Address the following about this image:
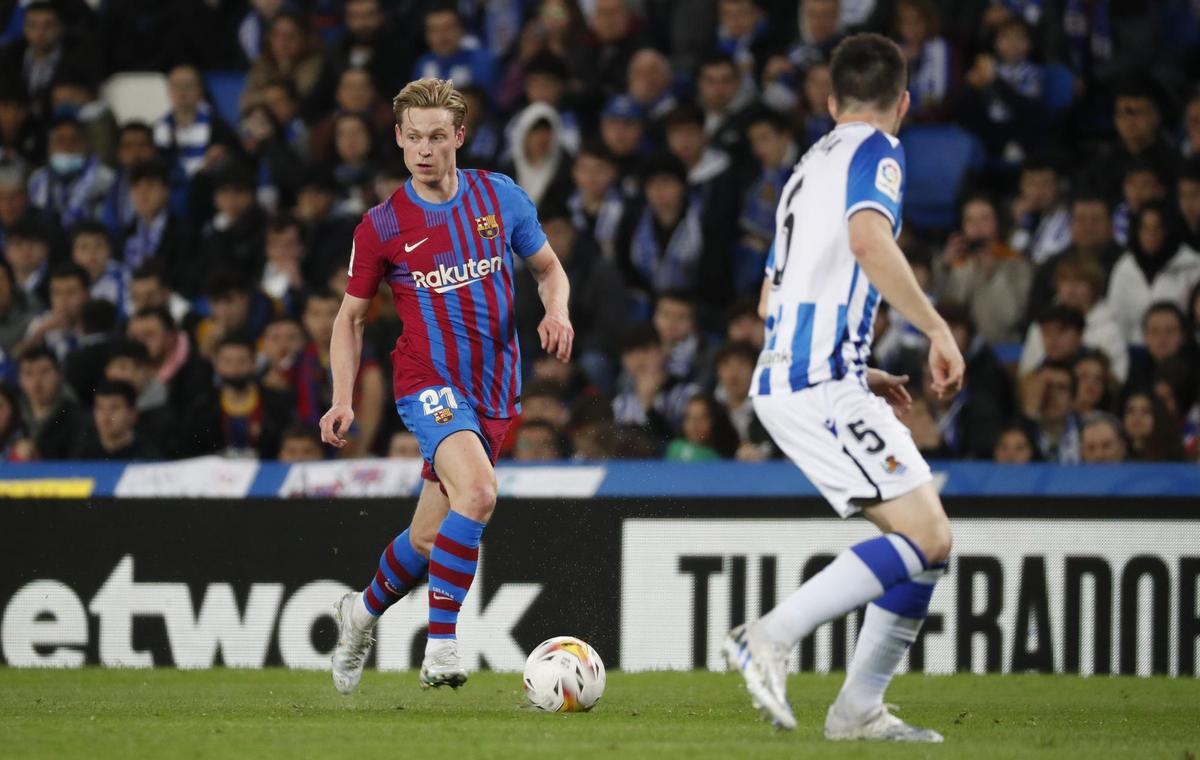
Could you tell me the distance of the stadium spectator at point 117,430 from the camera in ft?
38.4

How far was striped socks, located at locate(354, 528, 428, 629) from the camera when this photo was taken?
798 centimetres

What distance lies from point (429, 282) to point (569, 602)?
2931 millimetres

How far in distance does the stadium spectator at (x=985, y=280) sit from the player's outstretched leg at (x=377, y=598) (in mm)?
5485

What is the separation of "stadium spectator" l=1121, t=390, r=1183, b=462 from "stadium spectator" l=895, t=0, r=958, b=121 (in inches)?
147

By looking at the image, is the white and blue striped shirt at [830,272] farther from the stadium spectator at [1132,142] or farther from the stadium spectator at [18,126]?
the stadium spectator at [18,126]

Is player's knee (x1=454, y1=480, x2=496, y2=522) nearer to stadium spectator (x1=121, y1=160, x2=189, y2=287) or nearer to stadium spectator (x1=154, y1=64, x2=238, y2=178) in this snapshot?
stadium spectator (x1=121, y1=160, x2=189, y2=287)

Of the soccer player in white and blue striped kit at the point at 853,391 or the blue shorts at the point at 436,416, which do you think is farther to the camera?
the blue shorts at the point at 436,416

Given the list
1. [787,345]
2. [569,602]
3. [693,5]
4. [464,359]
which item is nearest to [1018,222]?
[693,5]

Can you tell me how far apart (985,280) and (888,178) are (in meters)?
6.58

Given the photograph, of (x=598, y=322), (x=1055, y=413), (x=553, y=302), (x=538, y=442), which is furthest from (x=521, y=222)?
(x=598, y=322)

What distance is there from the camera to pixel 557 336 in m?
7.44

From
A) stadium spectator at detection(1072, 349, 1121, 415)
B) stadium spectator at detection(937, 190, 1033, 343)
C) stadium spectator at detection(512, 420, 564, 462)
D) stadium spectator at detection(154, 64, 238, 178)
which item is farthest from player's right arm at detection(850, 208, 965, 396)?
stadium spectator at detection(154, 64, 238, 178)

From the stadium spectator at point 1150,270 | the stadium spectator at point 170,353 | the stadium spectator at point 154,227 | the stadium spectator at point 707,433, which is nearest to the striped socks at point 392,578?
the stadium spectator at point 707,433

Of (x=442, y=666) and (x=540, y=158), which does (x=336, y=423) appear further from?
(x=540, y=158)
